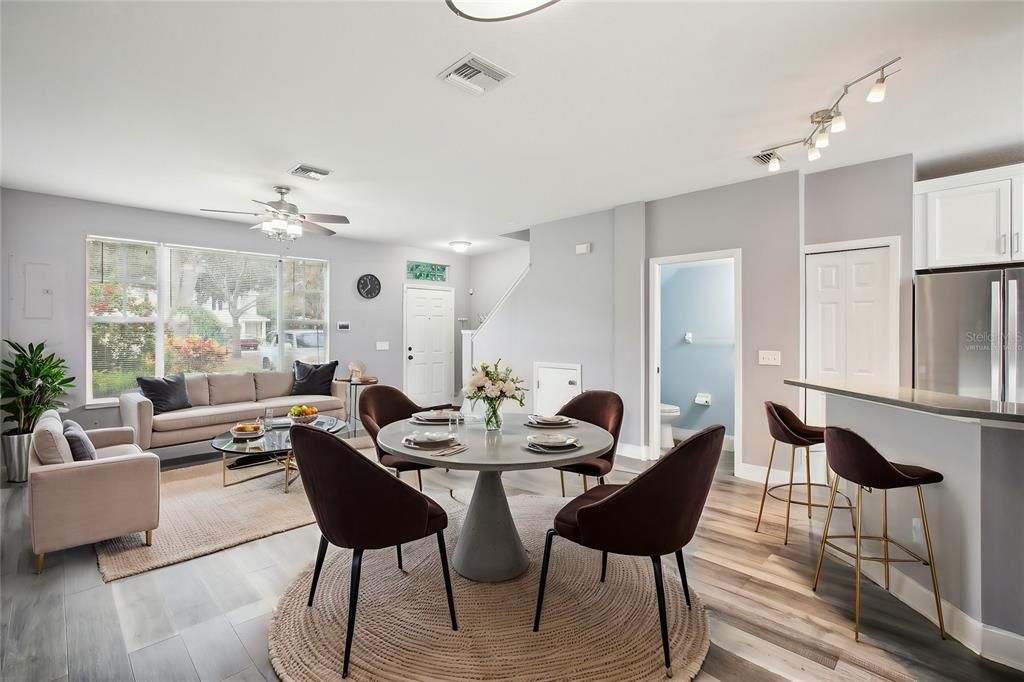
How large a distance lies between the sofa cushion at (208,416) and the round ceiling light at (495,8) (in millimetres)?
4566

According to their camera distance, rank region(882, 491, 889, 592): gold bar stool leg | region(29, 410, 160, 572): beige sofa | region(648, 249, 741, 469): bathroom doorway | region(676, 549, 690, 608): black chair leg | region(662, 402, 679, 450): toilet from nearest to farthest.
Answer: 1. region(676, 549, 690, 608): black chair leg
2. region(882, 491, 889, 592): gold bar stool leg
3. region(29, 410, 160, 572): beige sofa
4. region(662, 402, 679, 450): toilet
5. region(648, 249, 741, 469): bathroom doorway

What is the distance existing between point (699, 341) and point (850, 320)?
1870 mm

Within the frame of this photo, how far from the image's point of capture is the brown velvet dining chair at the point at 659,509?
1.73m

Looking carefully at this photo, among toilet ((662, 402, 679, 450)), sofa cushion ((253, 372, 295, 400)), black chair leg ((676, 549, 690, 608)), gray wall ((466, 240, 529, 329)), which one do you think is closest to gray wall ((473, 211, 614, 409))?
toilet ((662, 402, 679, 450))

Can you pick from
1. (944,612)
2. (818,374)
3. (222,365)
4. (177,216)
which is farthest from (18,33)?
(818,374)

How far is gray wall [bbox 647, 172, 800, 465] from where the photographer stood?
3.89 metres

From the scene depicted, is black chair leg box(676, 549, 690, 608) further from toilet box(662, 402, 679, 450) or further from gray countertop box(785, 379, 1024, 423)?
toilet box(662, 402, 679, 450)

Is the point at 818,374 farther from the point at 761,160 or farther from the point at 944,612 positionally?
the point at 944,612

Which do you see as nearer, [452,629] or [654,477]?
[654,477]

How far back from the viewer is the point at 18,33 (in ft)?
6.70

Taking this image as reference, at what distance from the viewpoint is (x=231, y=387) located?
5.36m

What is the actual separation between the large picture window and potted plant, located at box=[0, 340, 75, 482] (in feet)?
1.80

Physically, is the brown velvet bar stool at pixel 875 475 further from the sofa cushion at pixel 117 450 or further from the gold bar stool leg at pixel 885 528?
the sofa cushion at pixel 117 450

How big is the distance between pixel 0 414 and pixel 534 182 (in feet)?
17.0
